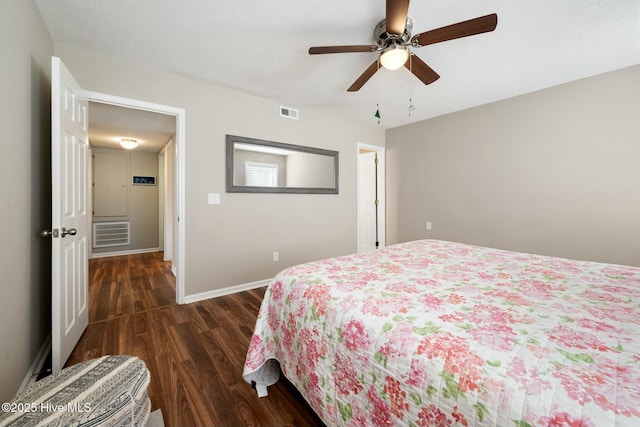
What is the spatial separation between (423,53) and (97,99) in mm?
2844

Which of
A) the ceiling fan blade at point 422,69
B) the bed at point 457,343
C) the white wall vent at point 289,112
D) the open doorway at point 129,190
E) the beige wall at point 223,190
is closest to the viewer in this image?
the bed at point 457,343

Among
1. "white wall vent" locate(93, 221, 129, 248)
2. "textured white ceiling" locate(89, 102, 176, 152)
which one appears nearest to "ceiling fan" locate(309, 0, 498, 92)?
"textured white ceiling" locate(89, 102, 176, 152)

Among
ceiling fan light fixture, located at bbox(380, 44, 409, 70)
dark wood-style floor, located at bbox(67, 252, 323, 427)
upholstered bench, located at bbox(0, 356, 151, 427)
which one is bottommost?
dark wood-style floor, located at bbox(67, 252, 323, 427)

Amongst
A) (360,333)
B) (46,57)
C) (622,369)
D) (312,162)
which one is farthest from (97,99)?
(622,369)

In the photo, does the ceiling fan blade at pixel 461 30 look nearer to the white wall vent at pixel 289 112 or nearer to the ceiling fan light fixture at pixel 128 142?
the white wall vent at pixel 289 112

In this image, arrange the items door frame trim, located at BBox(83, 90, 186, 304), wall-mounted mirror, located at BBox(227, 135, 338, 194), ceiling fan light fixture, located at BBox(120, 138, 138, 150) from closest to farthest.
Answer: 1. door frame trim, located at BBox(83, 90, 186, 304)
2. wall-mounted mirror, located at BBox(227, 135, 338, 194)
3. ceiling fan light fixture, located at BBox(120, 138, 138, 150)

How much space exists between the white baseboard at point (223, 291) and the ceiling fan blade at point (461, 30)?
2.82 m

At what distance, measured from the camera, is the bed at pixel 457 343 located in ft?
1.90

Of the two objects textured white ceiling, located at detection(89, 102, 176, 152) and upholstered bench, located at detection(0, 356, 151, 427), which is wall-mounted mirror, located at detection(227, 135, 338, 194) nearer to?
textured white ceiling, located at detection(89, 102, 176, 152)

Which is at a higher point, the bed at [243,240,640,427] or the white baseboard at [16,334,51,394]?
the bed at [243,240,640,427]

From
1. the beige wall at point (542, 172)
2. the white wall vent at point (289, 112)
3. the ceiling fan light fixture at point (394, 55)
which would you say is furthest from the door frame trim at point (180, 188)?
the beige wall at point (542, 172)

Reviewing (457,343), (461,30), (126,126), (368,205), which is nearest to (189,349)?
(457,343)

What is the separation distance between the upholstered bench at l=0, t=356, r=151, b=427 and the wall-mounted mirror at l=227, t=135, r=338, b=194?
1997 mm

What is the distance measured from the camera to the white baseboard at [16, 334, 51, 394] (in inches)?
55.2
